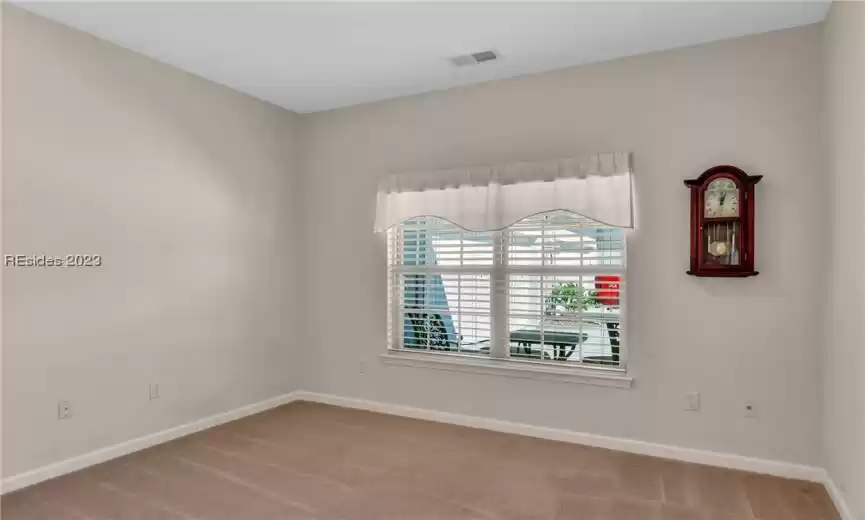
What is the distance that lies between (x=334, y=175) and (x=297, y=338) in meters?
1.52

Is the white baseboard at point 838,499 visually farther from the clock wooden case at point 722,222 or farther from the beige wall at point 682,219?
the clock wooden case at point 722,222

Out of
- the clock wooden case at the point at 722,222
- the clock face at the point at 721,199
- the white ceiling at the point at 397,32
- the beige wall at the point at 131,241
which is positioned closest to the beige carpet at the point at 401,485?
the beige wall at the point at 131,241

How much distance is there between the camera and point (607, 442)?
3.78 metres

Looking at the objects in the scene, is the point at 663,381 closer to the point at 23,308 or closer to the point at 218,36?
the point at 218,36

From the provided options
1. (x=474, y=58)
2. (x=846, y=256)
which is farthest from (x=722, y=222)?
(x=474, y=58)

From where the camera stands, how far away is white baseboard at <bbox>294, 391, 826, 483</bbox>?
329cm

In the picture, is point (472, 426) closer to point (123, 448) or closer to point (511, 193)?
point (511, 193)

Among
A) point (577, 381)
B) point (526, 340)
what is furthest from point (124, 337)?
point (577, 381)

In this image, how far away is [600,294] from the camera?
12.7ft

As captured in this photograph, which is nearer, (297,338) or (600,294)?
(600,294)

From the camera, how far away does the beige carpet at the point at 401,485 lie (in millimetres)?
2830

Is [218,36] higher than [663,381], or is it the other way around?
[218,36]

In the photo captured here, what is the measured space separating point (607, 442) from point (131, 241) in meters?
3.49

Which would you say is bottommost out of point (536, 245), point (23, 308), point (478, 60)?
point (23, 308)
